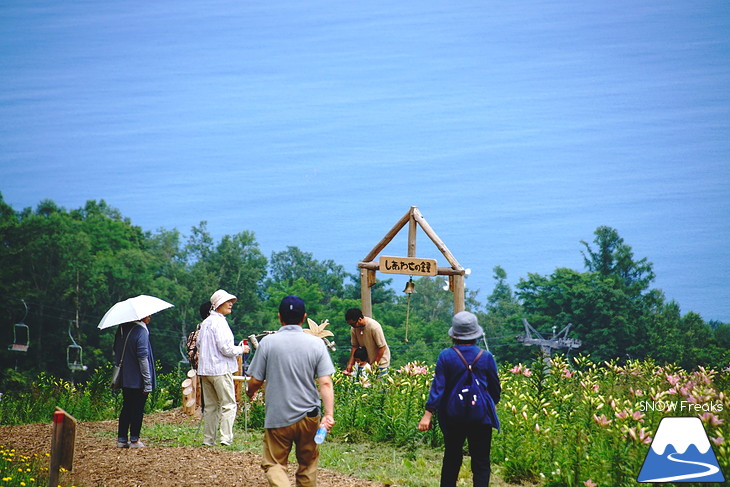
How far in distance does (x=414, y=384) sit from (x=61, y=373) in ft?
139

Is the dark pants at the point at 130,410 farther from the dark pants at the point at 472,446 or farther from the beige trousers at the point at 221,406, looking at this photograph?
the dark pants at the point at 472,446

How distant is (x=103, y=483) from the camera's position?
24.0 ft

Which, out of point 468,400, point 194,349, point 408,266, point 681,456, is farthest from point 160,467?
point 408,266

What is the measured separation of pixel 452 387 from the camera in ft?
19.7

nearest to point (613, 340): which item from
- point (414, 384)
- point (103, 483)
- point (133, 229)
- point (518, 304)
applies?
point (518, 304)

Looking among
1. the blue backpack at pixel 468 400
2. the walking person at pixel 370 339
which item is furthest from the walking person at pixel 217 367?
the blue backpack at pixel 468 400

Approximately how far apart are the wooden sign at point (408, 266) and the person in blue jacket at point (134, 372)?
4109 millimetres

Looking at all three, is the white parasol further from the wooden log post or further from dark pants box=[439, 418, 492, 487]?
dark pants box=[439, 418, 492, 487]

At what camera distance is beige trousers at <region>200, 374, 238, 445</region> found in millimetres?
8859

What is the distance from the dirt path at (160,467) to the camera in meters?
7.25

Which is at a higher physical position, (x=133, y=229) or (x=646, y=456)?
(x=133, y=229)

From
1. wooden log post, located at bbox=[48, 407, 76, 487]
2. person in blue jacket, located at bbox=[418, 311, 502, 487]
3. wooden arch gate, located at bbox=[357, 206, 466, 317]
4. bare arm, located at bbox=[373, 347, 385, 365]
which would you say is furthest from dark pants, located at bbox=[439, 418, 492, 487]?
wooden arch gate, located at bbox=[357, 206, 466, 317]

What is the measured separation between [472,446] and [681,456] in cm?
171

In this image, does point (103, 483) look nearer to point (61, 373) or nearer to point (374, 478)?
point (374, 478)
